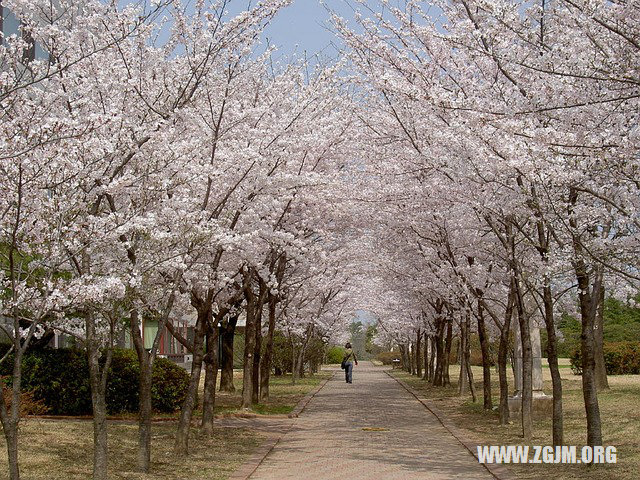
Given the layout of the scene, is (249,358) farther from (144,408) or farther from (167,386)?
(144,408)

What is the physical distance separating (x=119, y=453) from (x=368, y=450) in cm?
396

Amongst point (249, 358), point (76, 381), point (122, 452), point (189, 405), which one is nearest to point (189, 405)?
point (189, 405)

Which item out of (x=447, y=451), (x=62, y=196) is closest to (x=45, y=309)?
(x=62, y=196)

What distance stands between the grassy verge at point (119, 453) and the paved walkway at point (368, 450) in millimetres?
701

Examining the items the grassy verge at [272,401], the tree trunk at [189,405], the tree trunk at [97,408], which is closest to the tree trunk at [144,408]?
the tree trunk at [97,408]

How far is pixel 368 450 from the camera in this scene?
13641 millimetres

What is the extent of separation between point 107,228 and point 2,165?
171 centimetres

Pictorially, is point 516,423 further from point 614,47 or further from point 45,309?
point 45,309

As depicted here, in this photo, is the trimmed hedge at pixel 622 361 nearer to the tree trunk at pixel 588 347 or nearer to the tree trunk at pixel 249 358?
the tree trunk at pixel 249 358

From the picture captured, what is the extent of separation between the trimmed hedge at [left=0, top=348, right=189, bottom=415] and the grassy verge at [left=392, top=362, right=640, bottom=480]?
643 centimetres

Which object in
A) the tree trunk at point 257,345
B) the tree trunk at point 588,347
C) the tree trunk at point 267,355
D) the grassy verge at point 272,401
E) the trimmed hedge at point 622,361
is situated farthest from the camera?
the trimmed hedge at point 622,361

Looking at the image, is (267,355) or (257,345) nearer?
(257,345)

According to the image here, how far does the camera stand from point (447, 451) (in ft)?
44.7

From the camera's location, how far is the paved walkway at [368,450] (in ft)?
36.6
